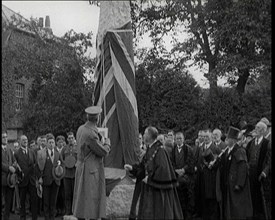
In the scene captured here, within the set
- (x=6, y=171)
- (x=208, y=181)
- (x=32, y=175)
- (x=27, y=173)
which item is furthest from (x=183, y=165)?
(x=6, y=171)

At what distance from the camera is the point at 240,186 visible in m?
9.98

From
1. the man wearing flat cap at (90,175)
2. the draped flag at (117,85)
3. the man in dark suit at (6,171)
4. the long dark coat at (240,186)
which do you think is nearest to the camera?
the man wearing flat cap at (90,175)

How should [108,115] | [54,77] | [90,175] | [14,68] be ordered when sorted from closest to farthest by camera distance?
[90,175] → [108,115] → [54,77] → [14,68]

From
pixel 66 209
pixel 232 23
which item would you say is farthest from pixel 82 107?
pixel 66 209

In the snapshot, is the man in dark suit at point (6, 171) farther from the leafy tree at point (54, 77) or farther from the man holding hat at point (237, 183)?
the leafy tree at point (54, 77)

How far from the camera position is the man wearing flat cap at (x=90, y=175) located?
923 centimetres

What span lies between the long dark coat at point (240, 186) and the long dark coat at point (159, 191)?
1547 mm

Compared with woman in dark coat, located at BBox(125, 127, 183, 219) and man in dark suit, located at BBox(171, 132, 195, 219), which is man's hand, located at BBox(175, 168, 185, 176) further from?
woman in dark coat, located at BBox(125, 127, 183, 219)

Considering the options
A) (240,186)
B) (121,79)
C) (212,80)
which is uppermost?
(212,80)

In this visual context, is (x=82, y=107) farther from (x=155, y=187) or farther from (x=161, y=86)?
(x=155, y=187)

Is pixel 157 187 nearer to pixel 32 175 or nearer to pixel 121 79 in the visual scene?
pixel 121 79

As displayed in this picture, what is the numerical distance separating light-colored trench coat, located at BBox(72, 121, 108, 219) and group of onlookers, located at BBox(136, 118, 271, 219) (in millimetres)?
921

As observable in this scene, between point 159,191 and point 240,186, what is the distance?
1844mm

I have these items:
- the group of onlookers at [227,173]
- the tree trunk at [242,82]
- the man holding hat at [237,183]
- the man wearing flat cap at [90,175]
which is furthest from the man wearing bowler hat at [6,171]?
the tree trunk at [242,82]
